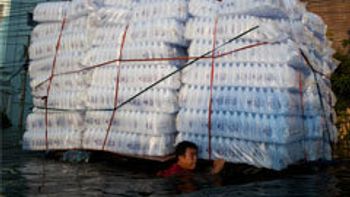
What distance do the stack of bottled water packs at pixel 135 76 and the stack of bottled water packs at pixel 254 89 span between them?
0.80 ft

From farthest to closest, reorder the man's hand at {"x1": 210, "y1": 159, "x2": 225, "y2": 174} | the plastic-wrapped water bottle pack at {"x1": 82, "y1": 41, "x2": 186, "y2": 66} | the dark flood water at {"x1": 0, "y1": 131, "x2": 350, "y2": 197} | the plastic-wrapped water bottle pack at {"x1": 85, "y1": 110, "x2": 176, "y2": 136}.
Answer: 1. the plastic-wrapped water bottle pack at {"x1": 82, "y1": 41, "x2": 186, "y2": 66}
2. the plastic-wrapped water bottle pack at {"x1": 85, "y1": 110, "x2": 176, "y2": 136}
3. the man's hand at {"x1": 210, "y1": 159, "x2": 225, "y2": 174}
4. the dark flood water at {"x1": 0, "y1": 131, "x2": 350, "y2": 197}

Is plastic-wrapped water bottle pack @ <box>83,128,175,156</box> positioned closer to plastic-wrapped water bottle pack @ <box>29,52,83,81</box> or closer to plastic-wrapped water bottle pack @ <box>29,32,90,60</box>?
plastic-wrapped water bottle pack @ <box>29,52,83,81</box>

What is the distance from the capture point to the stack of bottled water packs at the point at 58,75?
8.73 meters

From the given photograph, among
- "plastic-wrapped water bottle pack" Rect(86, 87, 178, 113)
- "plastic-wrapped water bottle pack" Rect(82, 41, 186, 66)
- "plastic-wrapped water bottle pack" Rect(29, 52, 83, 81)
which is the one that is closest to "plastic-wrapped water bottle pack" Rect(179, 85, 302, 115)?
"plastic-wrapped water bottle pack" Rect(86, 87, 178, 113)

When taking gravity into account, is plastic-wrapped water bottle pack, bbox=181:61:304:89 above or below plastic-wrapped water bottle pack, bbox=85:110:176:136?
above

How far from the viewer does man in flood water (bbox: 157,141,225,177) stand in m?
7.39

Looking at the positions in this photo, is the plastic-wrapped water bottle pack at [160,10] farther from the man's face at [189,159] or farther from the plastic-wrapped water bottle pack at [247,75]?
the man's face at [189,159]

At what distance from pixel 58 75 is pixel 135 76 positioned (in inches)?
71.9

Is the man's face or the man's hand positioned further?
the man's face

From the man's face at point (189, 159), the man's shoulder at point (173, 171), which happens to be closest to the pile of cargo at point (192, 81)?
the man's face at point (189, 159)

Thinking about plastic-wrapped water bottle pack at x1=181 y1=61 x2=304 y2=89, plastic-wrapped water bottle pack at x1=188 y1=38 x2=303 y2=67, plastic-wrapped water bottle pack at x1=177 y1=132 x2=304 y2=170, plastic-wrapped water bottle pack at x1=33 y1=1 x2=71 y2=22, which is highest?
plastic-wrapped water bottle pack at x1=33 y1=1 x2=71 y2=22

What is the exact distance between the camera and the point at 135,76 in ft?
26.1

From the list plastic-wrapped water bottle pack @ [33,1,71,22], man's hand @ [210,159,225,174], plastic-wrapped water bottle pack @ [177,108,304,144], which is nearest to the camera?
plastic-wrapped water bottle pack @ [177,108,304,144]

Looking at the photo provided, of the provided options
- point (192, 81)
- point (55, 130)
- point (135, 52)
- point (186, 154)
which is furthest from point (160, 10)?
point (55, 130)
